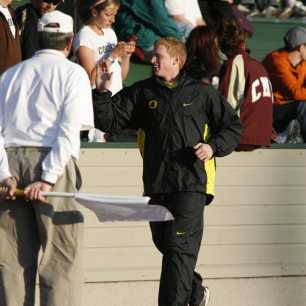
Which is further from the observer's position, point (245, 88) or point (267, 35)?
point (267, 35)

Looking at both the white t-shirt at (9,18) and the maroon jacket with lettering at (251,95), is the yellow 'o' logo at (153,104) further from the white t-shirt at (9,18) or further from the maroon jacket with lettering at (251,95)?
the white t-shirt at (9,18)

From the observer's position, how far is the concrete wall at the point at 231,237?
29.2ft

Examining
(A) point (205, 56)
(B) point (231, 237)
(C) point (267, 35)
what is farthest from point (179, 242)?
(C) point (267, 35)

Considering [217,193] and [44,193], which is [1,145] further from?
[217,193]

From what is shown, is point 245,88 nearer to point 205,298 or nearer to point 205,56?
point 205,56

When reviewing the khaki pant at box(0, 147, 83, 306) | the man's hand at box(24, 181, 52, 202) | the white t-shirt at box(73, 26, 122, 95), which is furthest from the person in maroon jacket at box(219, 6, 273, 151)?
the man's hand at box(24, 181, 52, 202)

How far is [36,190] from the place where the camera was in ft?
22.0

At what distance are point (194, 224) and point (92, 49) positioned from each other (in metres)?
2.00

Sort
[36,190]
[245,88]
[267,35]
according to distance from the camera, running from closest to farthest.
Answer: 1. [36,190]
2. [245,88]
3. [267,35]

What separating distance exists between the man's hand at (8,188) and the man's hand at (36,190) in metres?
0.07

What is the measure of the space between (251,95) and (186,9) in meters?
2.24

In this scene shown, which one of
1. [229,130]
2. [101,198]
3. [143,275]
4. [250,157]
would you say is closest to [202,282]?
[143,275]

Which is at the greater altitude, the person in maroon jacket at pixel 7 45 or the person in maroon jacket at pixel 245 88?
the person in maroon jacket at pixel 7 45

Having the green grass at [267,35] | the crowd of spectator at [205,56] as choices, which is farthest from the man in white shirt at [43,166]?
the green grass at [267,35]
